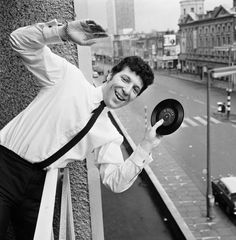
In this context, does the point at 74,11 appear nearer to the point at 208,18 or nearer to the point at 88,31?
the point at 88,31

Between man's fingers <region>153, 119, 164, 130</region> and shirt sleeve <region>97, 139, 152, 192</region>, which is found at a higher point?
man's fingers <region>153, 119, 164, 130</region>

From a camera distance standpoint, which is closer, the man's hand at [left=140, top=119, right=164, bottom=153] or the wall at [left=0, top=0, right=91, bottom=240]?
the man's hand at [left=140, top=119, right=164, bottom=153]

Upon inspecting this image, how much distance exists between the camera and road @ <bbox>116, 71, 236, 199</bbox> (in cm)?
1077

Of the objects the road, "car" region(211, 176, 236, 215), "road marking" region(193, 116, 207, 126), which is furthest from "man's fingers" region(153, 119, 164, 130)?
"road marking" region(193, 116, 207, 126)

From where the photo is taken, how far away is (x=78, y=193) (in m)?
1.33

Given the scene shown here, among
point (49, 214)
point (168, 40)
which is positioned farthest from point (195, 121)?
point (49, 214)

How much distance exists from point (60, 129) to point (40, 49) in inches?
7.3

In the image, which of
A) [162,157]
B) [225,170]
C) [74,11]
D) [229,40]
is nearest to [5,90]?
[74,11]

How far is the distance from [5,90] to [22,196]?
448 millimetres

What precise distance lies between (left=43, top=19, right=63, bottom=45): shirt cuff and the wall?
0.39 meters

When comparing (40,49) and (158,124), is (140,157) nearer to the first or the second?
(158,124)

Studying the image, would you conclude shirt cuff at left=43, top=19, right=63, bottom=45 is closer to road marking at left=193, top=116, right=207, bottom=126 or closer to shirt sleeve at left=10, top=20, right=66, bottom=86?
shirt sleeve at left=10, top=20, right=66, bottom=86

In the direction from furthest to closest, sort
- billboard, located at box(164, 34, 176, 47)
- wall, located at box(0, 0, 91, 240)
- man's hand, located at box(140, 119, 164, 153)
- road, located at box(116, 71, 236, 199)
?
billboard, located at box(164, 34, 176, 47) → road, located at box(116, 71, 236, 199) → wall, located at box(0, 0, 91, 240) → man's hand, located at box(140, 119, 164, 153)

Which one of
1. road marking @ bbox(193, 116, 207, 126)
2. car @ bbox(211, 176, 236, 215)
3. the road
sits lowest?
road marking @ bbox(193, 116, 207, 126)
